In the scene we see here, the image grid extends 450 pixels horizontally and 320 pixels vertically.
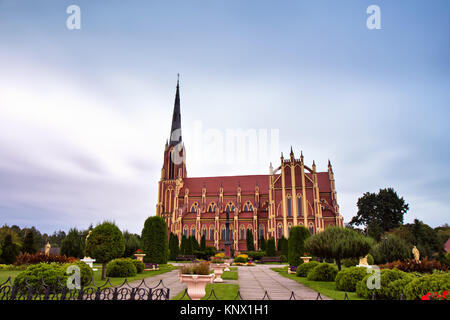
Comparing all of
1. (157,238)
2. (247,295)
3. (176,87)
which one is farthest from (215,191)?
(247,295)

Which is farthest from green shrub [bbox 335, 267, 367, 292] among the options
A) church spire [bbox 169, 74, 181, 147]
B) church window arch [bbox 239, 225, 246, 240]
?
church spire [bbox 169, 74, 181, 147]

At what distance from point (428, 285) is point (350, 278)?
483 centimetres

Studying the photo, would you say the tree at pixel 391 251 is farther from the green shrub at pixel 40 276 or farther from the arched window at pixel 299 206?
the arched window at pixel 299 206

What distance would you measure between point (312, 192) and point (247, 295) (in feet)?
152

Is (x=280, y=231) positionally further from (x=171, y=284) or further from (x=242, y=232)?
(x=171, y=284)

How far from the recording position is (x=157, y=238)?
76.3 ft

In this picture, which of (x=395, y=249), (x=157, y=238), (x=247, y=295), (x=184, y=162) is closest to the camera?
(x=247, y=295)

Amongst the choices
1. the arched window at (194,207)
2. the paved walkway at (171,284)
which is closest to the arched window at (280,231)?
the arched window at (194,207)

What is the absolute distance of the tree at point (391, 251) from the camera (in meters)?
25.0

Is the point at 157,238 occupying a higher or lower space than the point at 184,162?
lower

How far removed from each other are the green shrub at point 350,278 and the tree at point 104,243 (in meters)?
12.4

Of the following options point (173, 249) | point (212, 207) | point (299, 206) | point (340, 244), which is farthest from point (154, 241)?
point (212, 207)

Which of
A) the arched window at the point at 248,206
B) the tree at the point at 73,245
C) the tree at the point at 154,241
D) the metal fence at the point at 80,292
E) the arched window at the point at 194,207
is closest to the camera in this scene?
the metal fence at the point at 80,292
